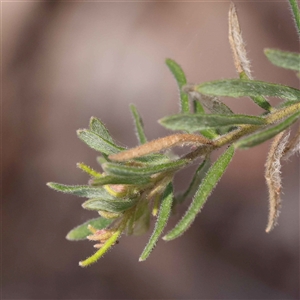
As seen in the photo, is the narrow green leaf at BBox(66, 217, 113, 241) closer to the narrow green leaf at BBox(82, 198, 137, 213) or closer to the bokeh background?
the narrow green leaf at BBox(82, 198, 137, 213)

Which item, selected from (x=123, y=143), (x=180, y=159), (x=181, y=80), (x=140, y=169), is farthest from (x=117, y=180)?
(x=123, y=143)

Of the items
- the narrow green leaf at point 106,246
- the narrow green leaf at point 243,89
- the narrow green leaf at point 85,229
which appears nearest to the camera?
the narrow green leaf at point 243,89

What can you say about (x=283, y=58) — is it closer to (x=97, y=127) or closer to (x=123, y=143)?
(x=97, y=127)

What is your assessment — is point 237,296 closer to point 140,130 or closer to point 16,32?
point 140,130

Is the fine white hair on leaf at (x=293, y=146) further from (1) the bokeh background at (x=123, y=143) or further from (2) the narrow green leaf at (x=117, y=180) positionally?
(1) the bokeh background at (x=123, y=143)

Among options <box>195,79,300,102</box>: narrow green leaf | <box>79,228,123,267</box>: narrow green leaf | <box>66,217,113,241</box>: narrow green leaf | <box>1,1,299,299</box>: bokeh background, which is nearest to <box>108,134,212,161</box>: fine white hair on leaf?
<box>195,79,300,102</box>: narrow green leaf

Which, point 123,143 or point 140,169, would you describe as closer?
point 140,169

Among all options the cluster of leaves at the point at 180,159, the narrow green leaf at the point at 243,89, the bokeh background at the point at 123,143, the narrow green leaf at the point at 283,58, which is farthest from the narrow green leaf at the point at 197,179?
the bokeh background at the point at 123,143

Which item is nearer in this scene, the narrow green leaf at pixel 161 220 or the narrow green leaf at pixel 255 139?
the narrow green leaf at pixel 255 139
